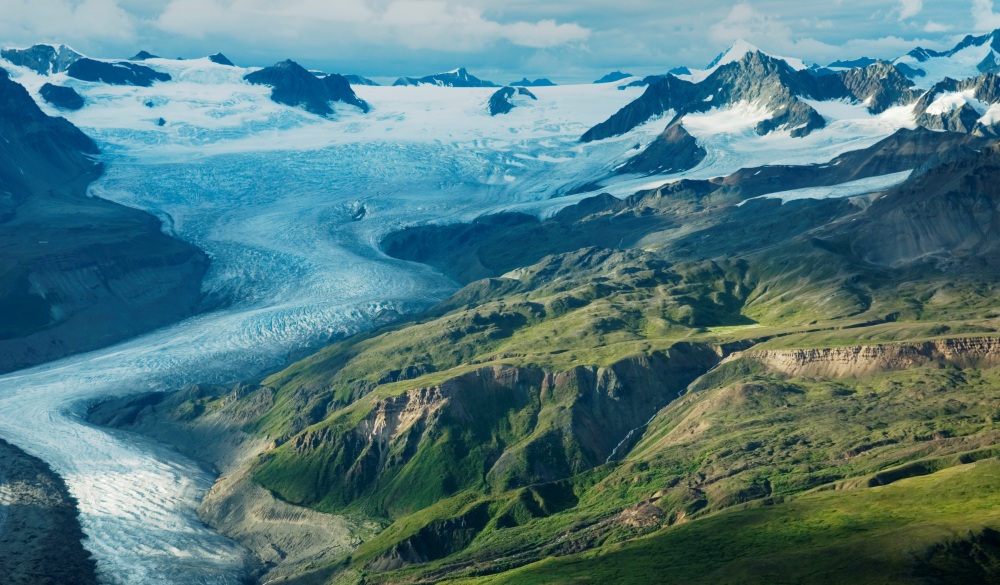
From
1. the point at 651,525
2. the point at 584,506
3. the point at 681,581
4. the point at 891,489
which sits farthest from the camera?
the point at 584,506

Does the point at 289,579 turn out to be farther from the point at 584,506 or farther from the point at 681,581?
the point at 681,581

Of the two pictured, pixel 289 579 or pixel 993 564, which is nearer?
pixel 993 564

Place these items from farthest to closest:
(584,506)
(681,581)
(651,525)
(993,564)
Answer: (584,506)
(651,525)
(681,581)
(993,564)

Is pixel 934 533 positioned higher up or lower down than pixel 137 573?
higher up

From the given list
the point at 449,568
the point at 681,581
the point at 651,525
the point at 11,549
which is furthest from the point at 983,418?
the point at 11,549

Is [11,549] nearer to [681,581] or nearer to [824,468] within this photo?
[681,581]

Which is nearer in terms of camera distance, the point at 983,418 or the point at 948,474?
the point at 948,474

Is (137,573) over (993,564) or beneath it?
beneath

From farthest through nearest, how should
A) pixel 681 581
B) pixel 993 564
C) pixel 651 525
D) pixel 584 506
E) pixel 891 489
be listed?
pixel 584 506
pixel 651 525
pixel 891 489
pixel 681 581
pixel 993 564

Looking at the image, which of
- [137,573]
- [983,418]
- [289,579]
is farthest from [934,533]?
[137,573]
